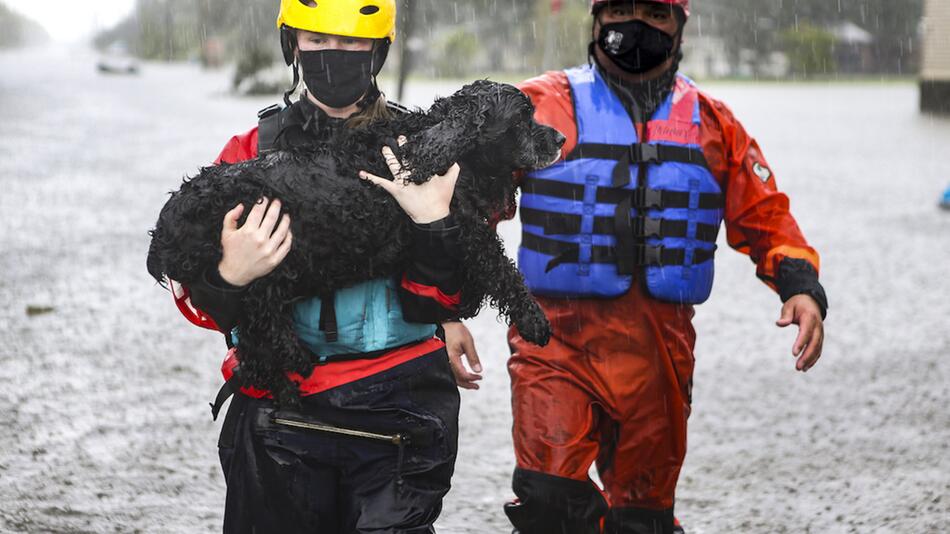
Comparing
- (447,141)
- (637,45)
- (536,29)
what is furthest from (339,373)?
(536,29)

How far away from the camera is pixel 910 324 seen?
9.66 meters

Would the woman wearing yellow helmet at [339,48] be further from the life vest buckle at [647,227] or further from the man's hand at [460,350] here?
the life vest buckle at [647,227]

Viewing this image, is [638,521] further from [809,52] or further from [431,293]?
[809,52]

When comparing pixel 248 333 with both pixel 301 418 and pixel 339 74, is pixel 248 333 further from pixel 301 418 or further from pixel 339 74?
pixel 339 74

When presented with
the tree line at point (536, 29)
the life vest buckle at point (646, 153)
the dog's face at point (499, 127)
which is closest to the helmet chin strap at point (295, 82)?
the dog's face at point (499, 127)

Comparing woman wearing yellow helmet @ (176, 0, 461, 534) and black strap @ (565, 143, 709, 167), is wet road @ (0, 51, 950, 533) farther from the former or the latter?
woman wearing yellow helmet @ (176, 0, 461, 534)

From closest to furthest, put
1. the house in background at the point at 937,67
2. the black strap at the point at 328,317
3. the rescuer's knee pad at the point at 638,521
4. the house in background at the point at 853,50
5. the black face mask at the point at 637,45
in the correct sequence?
the black strap at the point at 328,317
the black face mask at the point at 637,45
the rescuer's knee pad at the point at 638,521
the house in background at the point at 937,67
the house in background at the point at 853,50

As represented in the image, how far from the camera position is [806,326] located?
4109mm

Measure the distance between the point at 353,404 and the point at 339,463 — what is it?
17 centimetres

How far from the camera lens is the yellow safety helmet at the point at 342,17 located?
10.9ft

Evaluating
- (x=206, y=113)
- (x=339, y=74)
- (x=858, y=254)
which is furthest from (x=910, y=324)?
(x=206, y=113)

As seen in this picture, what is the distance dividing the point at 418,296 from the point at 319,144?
482mm

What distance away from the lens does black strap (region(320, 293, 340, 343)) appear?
316 centimetres

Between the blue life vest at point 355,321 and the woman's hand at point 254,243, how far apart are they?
9.6 inches
